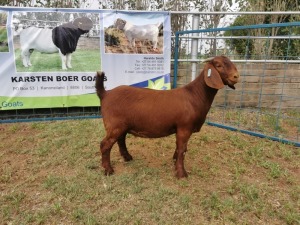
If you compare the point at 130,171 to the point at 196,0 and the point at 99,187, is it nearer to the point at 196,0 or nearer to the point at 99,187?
the point at 99,187

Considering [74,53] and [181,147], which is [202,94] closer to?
[181,147]

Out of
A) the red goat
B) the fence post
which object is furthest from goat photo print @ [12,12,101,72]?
the red goat

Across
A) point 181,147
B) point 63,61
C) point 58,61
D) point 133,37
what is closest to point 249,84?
point 133,37

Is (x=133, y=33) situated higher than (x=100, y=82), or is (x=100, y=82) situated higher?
(x=133, y=33)

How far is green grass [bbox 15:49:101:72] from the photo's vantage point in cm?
598

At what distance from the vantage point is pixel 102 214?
3.09m

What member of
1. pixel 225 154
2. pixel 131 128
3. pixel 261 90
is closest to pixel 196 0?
pixel 261 90

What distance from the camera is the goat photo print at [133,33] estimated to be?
20.3 feet

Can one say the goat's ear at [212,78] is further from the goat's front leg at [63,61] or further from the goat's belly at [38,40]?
the goat's belly at [38,40]

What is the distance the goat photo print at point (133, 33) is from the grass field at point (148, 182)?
2.23 m

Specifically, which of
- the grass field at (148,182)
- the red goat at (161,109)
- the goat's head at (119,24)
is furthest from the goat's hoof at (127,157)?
the goat's head at (119,24)

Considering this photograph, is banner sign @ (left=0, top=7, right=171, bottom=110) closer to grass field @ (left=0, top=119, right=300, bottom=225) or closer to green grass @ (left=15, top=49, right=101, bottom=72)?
green grass @ (left=15, top=49, right=101, bottom=72)

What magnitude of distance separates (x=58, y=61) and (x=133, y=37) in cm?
181

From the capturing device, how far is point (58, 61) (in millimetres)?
6148
